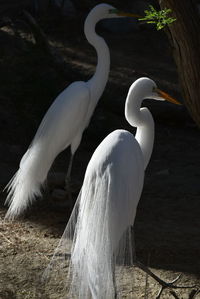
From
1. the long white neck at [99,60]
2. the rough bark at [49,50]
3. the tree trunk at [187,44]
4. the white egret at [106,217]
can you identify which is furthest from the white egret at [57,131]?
the tree trunk at [187,44]

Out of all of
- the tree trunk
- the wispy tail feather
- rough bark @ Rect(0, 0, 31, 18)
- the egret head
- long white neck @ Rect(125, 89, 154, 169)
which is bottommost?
the wispy tail feather

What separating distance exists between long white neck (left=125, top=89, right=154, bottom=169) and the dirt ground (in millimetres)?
707

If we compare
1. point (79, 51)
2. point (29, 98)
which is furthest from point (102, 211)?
point (79, 51)

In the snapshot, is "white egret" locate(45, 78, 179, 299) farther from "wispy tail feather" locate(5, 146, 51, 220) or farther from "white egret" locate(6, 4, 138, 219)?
"white egret" locate(6, 4, 138, 219)

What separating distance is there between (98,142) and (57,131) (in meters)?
1.38

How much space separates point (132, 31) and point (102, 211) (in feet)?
23.4

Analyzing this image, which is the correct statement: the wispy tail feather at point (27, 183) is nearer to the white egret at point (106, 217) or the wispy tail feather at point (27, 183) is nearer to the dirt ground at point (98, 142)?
the dirt ground at point (98, 142)

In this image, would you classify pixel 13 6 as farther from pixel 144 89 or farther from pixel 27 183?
pixel 144 89

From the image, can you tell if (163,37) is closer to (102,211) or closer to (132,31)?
(132,31)

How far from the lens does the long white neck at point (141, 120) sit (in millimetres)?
3789

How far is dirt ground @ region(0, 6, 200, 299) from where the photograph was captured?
378cm

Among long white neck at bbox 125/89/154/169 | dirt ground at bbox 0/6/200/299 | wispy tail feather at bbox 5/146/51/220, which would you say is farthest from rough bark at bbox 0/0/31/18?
long white neck at bbox 125/89/154/169

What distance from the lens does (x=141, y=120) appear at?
386 centimetres

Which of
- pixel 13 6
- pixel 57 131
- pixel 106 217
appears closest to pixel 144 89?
pixel 106 217
